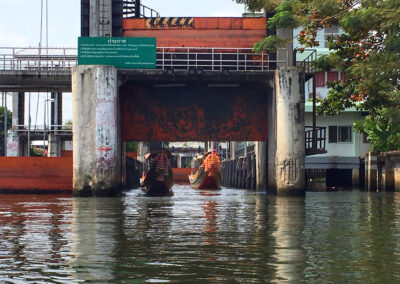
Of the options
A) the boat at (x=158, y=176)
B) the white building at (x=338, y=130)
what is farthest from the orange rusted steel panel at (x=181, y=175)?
the boat at (x=158, y=176)

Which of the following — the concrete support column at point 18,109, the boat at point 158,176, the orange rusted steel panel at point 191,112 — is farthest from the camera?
the concrete support column at point 18,109

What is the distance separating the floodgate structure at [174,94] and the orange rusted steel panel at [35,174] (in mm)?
63

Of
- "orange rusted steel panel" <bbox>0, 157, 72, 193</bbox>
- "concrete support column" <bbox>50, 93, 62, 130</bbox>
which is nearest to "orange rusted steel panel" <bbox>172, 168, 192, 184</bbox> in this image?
"concrete support column" <bbox>50, 93, 62, 130</bbox>

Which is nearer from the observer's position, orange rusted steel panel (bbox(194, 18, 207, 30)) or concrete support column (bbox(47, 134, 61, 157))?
orange rusted steel panel (bbox(194, 18, 207, 30))

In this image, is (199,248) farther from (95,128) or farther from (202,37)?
(202,37)

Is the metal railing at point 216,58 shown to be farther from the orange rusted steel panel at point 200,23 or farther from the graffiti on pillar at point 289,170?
the graffiti on pillar at point 289,170

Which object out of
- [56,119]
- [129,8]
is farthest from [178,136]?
[56,119]

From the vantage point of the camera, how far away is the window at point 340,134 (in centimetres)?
6259

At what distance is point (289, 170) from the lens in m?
38.7

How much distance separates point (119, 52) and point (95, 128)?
4.10 meters

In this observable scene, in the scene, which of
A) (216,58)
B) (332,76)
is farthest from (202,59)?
(332,76)

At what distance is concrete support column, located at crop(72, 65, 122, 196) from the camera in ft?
125

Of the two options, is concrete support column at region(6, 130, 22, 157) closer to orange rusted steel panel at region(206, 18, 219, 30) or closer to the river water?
orange rusted steel panel at region(206, 18, 219, 30)

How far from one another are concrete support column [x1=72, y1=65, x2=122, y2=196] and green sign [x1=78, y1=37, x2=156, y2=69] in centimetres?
60
